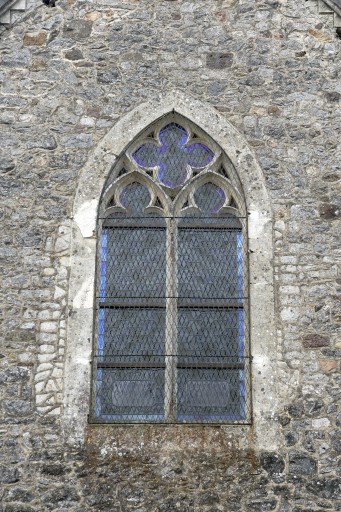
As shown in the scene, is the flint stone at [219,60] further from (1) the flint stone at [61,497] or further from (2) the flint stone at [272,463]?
(1) the flint stone at [61,497]

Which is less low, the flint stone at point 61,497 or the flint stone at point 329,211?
the flint stone at point 329,211

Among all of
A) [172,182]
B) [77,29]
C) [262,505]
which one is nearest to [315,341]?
[262,505]

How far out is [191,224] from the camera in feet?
30.2

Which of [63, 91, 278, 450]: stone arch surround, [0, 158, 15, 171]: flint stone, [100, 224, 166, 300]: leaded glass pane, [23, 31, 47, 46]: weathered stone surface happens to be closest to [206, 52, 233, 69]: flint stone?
[63, 91, 278, 450]: stone arch surround

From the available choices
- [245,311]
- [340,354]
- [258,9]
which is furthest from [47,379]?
[258,9]

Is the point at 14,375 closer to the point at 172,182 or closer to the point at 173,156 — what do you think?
the point at 172,182

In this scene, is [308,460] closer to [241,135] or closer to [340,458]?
[340,458]

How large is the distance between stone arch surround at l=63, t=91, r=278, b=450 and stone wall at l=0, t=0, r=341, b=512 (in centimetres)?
7

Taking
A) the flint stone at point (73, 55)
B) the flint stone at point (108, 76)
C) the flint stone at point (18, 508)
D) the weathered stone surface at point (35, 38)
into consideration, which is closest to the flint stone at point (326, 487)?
the flint stone at point (18, 508)

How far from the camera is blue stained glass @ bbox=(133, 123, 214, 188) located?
9336 millimetres

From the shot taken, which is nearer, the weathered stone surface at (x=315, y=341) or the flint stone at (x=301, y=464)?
the flint stone at (x=301, y=464)

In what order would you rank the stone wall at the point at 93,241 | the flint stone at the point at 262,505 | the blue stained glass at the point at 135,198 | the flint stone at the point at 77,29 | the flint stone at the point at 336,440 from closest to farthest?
the flint stone at the point at 262,505
the stone wall at the point at 93,241
the flint stone at the point at 336,440
the blue stained glass at the point at 135,198
the flint stone at the point at 77,29

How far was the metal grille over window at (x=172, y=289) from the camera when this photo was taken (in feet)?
28.0

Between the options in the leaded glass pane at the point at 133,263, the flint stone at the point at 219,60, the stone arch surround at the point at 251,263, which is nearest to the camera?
the stone arch surround at the point at 251,263
